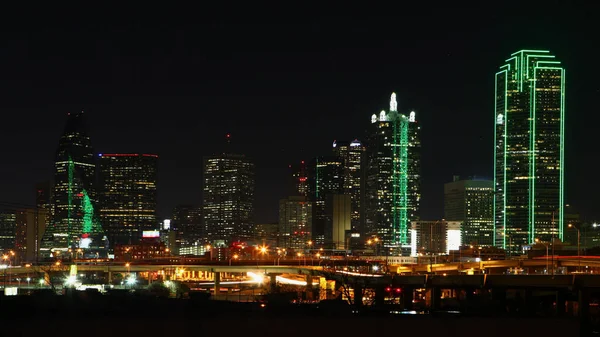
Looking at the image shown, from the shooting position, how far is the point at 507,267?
5753 inches

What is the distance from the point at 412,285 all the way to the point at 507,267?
280 ft

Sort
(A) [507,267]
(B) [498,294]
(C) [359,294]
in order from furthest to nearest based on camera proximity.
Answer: (A) [507,267], (C) [359,294], (B) [498,294]

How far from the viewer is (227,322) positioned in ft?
92.7

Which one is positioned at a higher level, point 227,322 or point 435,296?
point 227,322

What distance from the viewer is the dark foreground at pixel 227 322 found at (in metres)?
27.4

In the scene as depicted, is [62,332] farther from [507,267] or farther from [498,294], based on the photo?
[507,267]

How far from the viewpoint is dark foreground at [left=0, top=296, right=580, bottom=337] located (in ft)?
89.8

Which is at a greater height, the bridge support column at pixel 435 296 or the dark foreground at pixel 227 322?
the dark foreground at pixel 227 322

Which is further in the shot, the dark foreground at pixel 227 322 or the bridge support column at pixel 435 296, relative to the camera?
the bridge support column at pixel 435 296

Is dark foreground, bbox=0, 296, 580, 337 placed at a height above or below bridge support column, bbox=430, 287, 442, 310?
above

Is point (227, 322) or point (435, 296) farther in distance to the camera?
point (435, 296)

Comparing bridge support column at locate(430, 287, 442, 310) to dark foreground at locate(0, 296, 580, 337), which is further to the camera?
bridge support column at locate(430, 287, 442, 310)

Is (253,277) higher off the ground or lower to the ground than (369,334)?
lower

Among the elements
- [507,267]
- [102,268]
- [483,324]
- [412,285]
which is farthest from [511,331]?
[102,268]
